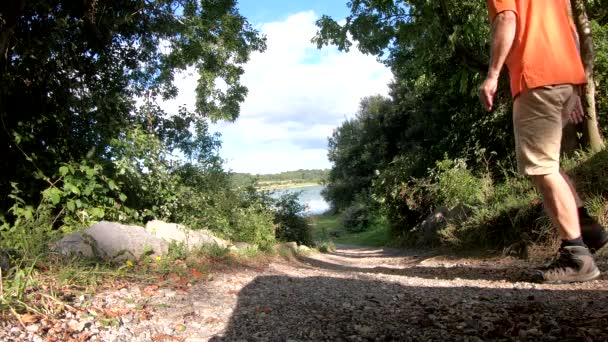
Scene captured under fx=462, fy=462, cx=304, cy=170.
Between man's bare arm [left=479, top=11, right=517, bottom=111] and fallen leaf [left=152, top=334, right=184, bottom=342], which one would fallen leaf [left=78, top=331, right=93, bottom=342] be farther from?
man's bare arm [left=479, top=11, right=517, bottom=111]

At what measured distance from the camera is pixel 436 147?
12.9m

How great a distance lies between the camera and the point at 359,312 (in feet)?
8.58

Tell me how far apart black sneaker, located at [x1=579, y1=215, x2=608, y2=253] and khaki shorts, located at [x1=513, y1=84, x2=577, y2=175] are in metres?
0.66

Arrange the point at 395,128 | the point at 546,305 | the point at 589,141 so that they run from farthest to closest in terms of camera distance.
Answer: the point at 395,128 → the point at 589,141 → the point at 546,305

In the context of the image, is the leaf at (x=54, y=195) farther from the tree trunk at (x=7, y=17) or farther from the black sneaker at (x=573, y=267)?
the black sneaker at (x=573, y=267)

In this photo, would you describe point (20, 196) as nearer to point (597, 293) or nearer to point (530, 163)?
point (530, 163)

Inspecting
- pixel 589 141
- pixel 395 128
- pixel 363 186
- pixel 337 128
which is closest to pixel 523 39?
pixel 589 141

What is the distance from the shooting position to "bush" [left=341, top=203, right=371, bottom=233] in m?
23.3

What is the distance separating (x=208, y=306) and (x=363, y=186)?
26576 millimetres

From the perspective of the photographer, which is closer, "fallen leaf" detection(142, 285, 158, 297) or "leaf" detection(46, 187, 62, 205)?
"fallen leaf" detection(142, 285, 158, 297)

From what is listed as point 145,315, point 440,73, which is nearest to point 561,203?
point 145,315

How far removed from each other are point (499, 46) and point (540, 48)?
0.23 meters

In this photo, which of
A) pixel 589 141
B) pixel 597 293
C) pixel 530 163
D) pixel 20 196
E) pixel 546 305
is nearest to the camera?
pixel 546 305

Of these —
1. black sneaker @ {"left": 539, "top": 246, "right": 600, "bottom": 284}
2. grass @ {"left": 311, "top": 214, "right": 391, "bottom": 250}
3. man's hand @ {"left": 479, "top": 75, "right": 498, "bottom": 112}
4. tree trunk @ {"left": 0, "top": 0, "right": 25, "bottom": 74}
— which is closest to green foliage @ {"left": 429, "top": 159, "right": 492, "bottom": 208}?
grass @ {"left": 311, "top": 214, "right": 391, "bottom": 250}
